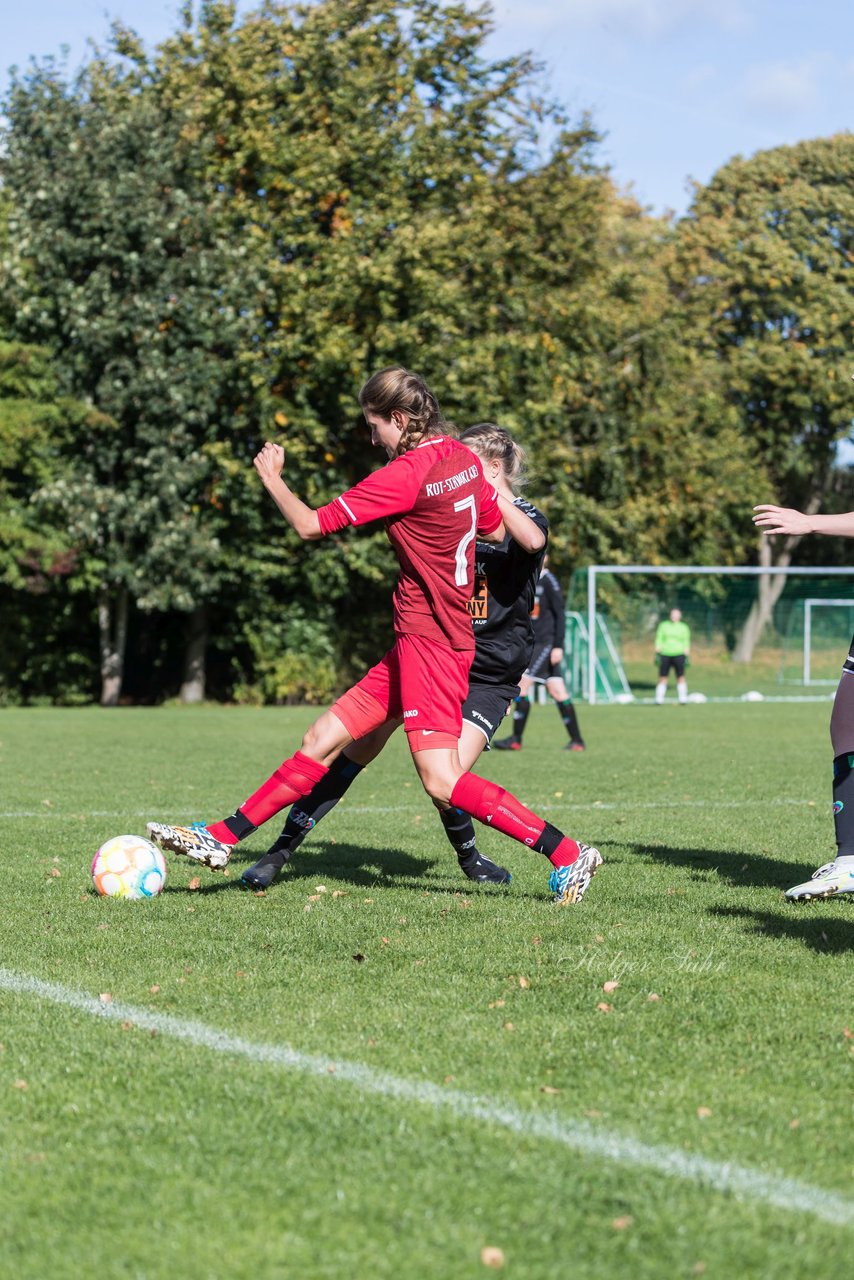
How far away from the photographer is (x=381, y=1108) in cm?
349

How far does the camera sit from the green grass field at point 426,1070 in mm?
2756

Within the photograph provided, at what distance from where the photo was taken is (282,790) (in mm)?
6254

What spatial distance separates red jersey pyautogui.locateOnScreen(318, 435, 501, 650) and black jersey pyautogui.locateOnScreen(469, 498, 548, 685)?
1.77 feet

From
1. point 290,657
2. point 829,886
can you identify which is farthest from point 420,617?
point 290,657

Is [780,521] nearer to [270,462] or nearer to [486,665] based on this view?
[486,665]

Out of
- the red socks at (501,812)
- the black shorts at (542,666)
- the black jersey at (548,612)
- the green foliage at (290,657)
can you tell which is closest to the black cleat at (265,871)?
the red socks at (501,812)

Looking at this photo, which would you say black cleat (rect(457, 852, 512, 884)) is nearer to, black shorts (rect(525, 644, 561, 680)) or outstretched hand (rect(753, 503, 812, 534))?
outstretched hand (rect(753, 503, 812, 534))

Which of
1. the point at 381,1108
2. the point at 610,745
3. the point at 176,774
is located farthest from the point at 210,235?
the point at 381,1108

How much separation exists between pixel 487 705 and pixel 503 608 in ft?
1.53

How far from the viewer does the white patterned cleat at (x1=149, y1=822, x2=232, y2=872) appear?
240 inches

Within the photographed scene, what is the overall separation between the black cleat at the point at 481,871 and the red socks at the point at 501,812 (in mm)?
910

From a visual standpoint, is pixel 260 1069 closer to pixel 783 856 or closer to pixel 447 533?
pixel 447 533

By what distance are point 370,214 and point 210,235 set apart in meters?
3.20

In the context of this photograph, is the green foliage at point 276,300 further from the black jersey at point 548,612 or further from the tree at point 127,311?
the black jersey at point 548,612
